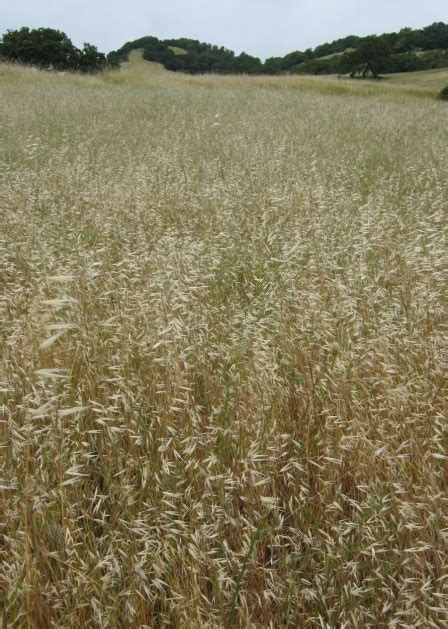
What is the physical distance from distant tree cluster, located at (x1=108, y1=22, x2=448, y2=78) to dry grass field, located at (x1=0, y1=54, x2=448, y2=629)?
4566 cm

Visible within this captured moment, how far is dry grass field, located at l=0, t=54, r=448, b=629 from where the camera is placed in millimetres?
1411

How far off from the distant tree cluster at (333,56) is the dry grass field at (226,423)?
45.7 metres

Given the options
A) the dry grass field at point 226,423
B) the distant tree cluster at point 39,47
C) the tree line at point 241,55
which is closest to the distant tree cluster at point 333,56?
the tree line at point 241,55

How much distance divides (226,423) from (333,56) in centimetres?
7583

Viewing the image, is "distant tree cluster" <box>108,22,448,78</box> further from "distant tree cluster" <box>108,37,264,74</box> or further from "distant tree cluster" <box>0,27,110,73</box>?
"distant tree cluster" <box>0,27,110,73</box>

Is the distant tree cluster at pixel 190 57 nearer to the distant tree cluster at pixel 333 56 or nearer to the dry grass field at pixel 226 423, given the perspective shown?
the distant tree cluster at pixel 333 56

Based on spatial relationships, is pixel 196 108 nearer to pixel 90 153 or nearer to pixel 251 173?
pixel 90 153

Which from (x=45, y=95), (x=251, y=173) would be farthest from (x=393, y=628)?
(x=45, y=95)

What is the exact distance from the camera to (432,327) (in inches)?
100

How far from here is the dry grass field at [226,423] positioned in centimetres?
141

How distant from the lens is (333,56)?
217ft

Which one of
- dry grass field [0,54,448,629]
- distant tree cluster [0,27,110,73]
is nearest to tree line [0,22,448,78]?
distant tree cluster [0,27,110,73]

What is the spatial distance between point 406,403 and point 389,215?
2.88 meters

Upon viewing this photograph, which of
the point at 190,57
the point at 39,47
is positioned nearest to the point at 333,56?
the point at 190,57
